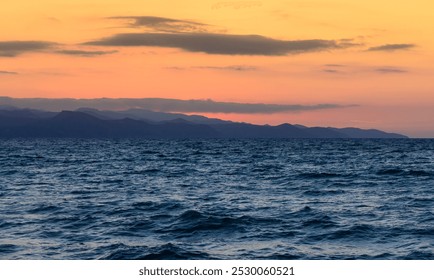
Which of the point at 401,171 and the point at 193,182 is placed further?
the point at 401,171

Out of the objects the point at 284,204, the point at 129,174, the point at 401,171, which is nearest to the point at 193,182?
the point at 129,174

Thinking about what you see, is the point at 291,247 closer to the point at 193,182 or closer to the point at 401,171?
the point at 193,182

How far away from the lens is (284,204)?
36.2 meters

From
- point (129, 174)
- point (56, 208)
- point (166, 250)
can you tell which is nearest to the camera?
point (166, 250)

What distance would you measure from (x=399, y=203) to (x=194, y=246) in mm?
17251

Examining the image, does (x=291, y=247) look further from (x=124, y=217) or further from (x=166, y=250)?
(x=124, y=217)

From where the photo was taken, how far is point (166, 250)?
74.4 feet

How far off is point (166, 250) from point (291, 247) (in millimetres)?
4917
